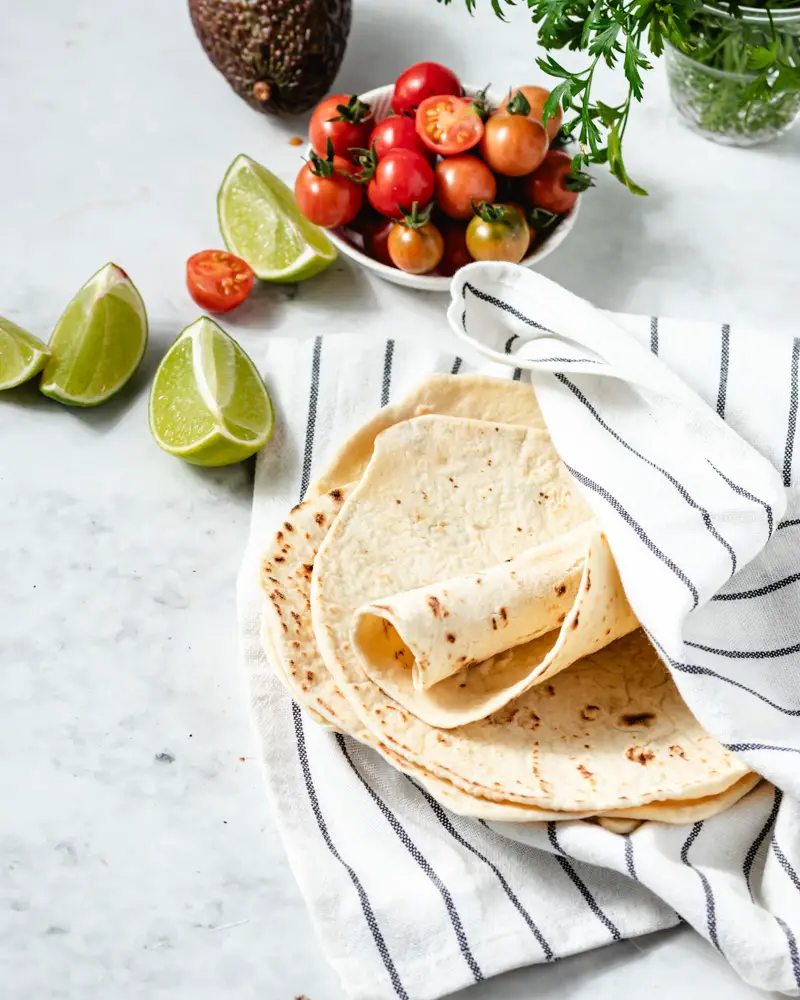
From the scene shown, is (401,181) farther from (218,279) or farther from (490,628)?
(490,628)

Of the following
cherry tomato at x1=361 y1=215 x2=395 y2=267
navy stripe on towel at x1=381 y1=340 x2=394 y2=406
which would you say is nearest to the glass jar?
cherry tomato at x1=361 y1=215 x2=395 y2=267

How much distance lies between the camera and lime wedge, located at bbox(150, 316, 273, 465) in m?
1.86

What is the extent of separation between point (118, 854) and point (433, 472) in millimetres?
732

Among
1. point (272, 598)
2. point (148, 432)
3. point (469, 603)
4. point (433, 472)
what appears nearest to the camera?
point (469, 603)

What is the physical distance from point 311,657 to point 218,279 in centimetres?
91

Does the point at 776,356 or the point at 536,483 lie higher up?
the point at 776,356

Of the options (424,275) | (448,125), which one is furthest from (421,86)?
(424,275)

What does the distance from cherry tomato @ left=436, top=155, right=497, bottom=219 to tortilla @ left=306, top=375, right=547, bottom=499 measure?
433 mm

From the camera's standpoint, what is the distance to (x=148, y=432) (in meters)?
2.02

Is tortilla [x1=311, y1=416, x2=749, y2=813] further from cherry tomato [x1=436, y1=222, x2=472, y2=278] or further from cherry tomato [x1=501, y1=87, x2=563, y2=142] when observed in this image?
cherry tomato [x1=501, y1=87, x2=563, y2=142]

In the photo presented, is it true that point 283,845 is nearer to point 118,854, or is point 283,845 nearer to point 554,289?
point 118,854

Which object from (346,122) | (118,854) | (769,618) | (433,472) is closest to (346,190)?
(346,122)

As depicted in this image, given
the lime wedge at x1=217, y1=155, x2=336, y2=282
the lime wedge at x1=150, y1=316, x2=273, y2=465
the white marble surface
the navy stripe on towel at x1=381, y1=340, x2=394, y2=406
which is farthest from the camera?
the lime wedge at x1=217, y1=155, x2=336, y2=282

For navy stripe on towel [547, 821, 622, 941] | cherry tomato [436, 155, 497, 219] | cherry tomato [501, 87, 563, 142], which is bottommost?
navy stripe on towel [547, 821, 622, 941]
